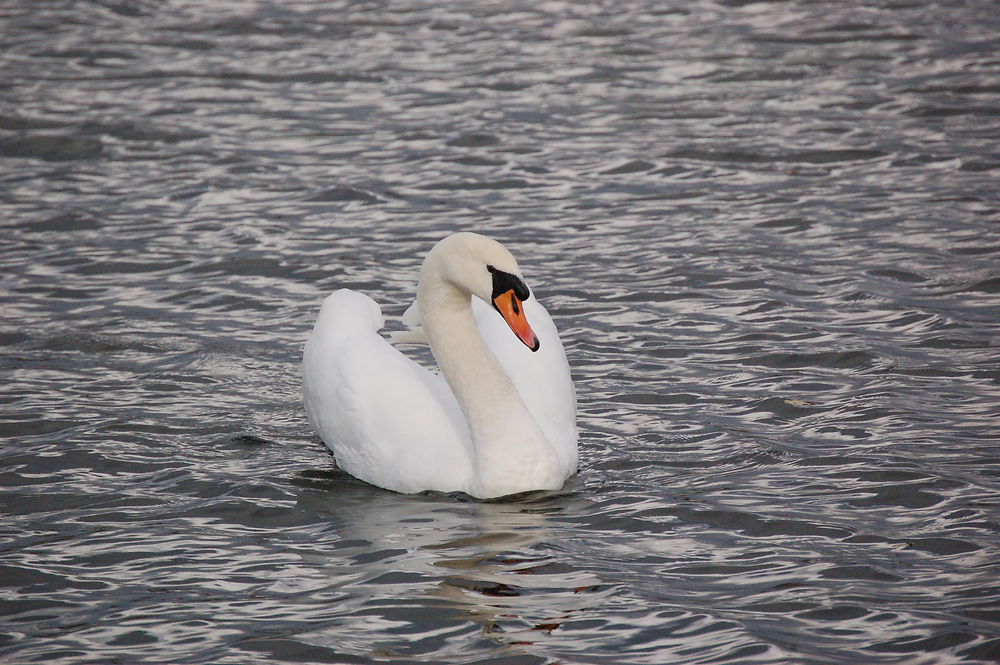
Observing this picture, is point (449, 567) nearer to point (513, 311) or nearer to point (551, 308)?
point (513, 311)

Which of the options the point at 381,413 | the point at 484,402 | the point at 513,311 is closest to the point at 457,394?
the point at 484,402

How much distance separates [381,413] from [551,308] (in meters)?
2.94

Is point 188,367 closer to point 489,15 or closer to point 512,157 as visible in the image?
point 512,157

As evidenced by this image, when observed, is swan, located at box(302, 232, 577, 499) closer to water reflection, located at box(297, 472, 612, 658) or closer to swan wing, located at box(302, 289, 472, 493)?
swan wing, located at box(302, 289, 472, 493)

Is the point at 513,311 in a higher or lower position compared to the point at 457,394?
higher

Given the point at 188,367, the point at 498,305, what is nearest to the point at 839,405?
the point at 498,305

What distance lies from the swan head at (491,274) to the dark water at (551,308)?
927 millimetres

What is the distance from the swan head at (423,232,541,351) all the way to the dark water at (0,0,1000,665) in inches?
36.5

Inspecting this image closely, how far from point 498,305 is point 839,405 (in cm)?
238

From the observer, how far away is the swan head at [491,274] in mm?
6773

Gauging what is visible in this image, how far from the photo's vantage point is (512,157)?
13.5m

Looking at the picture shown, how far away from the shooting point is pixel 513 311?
6.79 metres

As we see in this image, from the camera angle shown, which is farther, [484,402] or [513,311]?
[484,402]

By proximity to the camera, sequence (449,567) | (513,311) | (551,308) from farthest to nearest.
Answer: (551,308), (513,311), (449,567)
